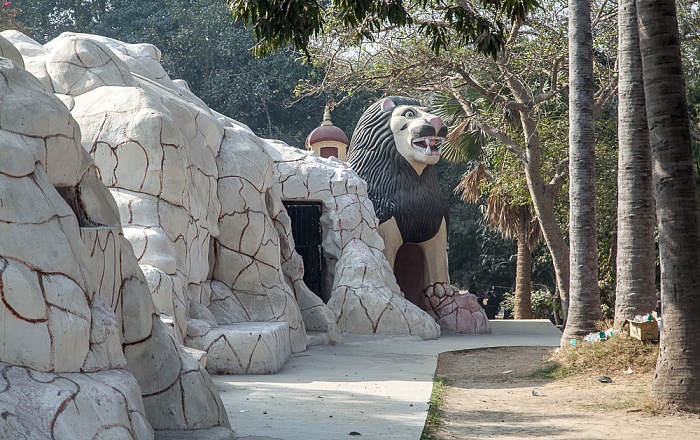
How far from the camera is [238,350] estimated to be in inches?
339

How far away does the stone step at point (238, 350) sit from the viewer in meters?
8.53

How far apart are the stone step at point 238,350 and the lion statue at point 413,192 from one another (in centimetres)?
645

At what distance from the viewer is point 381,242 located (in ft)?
47.0

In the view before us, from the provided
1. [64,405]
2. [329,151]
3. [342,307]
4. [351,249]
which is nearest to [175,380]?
[64,405]

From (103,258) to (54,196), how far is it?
64 cm

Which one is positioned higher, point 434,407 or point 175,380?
point 175,380

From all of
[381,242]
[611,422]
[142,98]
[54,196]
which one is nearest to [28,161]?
[54,196]

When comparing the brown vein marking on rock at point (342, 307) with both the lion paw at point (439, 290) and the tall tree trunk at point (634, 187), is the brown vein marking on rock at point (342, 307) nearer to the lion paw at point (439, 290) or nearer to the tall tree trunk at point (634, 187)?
the lion paw at point (439, 290)

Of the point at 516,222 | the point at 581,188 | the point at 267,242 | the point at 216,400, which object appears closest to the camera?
the point at 216,400

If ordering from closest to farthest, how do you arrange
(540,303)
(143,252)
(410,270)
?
(143,252) → (410,270) → (540,303)

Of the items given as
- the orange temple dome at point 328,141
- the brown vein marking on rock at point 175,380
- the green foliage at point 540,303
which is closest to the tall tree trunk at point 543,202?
the orange temple dome at point 328,141

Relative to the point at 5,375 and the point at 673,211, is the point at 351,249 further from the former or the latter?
the point at 5,375

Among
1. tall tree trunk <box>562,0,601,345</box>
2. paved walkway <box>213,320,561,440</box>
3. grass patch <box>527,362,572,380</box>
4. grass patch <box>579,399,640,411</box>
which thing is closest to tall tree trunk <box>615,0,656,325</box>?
grass patch <box>527,362,572,380</box>

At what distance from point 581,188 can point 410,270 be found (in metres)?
6.49
